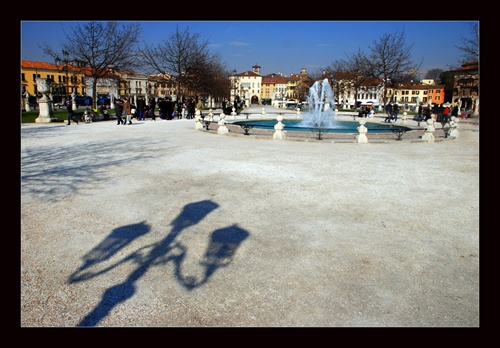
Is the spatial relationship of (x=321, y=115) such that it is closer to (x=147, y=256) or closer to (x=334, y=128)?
(x=334, y=128)

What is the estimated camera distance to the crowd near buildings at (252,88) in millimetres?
47906

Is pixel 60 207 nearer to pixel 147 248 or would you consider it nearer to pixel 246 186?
pixel 147 248

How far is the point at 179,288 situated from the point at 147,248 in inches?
40.2

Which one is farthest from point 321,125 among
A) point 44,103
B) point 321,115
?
point 44,103

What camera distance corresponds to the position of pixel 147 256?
3.92m

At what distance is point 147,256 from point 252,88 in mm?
167708

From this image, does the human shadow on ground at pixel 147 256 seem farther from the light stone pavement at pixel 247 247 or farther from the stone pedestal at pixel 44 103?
the stone pedestal at pixel 44 103

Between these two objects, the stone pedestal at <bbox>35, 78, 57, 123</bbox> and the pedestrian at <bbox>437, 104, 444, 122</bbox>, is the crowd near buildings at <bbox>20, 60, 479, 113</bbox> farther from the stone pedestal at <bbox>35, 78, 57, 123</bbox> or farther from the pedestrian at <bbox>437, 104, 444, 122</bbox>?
the pedestrian at <bbox>437, 104, 444, 122</bbox>

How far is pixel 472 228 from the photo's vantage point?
493 centimetres

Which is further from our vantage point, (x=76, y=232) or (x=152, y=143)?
(x=152, y=143)

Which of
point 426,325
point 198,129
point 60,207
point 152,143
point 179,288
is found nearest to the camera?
point 426,325

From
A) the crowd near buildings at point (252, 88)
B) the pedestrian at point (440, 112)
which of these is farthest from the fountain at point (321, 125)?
the crowd near buildings at point (252, 88)
